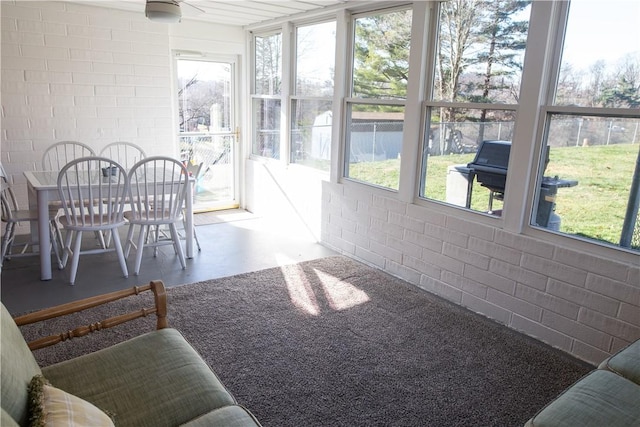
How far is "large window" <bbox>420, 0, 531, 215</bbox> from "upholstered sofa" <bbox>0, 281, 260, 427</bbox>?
7.19ft

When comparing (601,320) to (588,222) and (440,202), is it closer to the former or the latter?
(588,222)

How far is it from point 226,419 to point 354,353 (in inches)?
49.5

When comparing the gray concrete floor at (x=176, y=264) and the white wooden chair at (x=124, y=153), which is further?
the white wooden chair at (x=124, y=153)

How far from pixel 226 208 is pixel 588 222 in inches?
168

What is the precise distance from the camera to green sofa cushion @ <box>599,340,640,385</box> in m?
1.73

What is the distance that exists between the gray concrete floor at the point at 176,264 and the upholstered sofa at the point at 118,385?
167 cm

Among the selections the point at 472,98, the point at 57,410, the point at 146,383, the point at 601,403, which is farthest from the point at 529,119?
the point at 57,410

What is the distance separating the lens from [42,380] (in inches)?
50.7

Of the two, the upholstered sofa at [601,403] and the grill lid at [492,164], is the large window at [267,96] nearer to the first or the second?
the grill lid at [492,164]

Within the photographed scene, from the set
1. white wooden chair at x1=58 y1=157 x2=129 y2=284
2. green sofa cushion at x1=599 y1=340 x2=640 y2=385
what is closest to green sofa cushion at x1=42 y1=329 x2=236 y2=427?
green sofa cushion at x1=599 y1=340 x2=640 y2=385

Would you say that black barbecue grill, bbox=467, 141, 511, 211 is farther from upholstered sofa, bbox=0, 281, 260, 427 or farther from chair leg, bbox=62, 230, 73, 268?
chair leg, bbox=62, 230, 73, 268

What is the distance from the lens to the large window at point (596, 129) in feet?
7.59

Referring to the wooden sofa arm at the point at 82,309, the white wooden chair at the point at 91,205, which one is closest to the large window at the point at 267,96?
the white wooden chair at the point at 91,205

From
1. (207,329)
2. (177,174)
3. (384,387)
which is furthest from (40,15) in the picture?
(384,387)
